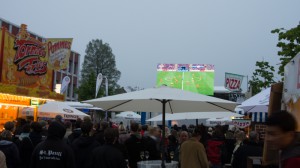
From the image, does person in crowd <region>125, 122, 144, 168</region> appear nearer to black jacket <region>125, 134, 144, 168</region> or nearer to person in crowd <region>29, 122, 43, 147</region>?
black jacket <region>125, 134, 144, 168</region>

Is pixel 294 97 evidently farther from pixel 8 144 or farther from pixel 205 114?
pixel 205 114

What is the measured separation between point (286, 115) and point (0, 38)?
56.2ft

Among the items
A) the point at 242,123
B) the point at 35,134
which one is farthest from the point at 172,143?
the point at 242,123

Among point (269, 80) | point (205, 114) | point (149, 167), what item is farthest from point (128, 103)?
point (269, 80)

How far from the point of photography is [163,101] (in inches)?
303

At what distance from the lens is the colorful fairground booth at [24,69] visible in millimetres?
17812

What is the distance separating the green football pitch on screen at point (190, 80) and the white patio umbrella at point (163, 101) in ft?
107

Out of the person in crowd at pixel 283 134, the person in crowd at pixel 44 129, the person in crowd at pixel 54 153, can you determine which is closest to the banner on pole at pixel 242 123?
the person in crowd at pixel 44 129

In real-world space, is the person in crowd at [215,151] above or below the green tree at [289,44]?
below

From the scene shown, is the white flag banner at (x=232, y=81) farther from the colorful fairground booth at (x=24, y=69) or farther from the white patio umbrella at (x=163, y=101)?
the white patio umbrella at (x=163, y=101)

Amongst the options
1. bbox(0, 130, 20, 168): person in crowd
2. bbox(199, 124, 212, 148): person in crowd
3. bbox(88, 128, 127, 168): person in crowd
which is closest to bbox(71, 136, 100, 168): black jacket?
bbox(88, 128, 127, 168): person in crowd

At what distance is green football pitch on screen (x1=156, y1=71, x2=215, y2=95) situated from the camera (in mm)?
41531

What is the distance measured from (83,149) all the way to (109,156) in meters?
1.29

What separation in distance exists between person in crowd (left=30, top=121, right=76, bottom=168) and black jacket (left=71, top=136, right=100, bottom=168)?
145 cm
